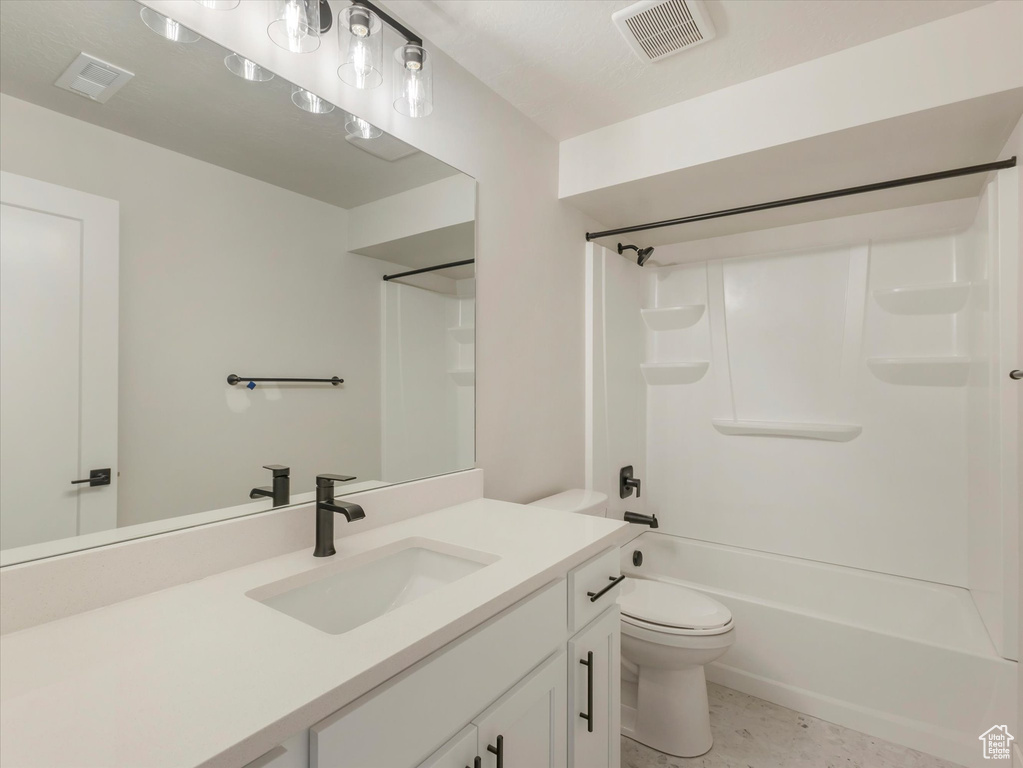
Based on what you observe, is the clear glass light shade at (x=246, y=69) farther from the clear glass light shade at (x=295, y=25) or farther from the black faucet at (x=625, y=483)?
the black faucet at (x=625, y=483)

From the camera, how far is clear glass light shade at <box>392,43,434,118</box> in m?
1.42

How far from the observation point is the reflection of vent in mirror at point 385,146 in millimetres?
1406

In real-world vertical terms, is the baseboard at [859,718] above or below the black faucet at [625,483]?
below

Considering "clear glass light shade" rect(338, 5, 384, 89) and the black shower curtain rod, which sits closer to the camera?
"clear glass light shade" rect(338, 5, 384, 89)

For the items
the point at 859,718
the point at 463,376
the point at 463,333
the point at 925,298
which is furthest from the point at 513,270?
the point at 859,718

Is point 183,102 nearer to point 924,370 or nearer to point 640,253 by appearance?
point 640,253

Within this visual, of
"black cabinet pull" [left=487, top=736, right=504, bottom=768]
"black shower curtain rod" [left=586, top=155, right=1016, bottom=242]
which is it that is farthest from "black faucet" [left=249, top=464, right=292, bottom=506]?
"black shower curtain rod" [left=586, top=155, right=1016, bottom=242]

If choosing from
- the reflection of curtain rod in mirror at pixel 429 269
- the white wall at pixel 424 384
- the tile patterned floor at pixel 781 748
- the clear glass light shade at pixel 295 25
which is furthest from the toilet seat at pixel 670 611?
the clear glass light shade at pixel 295 25

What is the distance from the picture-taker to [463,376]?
1.76 metres

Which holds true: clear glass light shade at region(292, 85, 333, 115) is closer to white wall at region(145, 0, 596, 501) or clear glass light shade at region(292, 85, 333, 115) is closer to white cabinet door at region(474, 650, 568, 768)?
white wall at region(145, 0, 596, 501)

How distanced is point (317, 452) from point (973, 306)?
2.69 meters

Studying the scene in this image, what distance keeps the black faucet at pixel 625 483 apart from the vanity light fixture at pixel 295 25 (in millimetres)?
2295

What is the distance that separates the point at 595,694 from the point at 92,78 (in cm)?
173

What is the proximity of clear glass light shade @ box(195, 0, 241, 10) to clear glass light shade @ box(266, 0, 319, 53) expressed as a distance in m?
0.11
